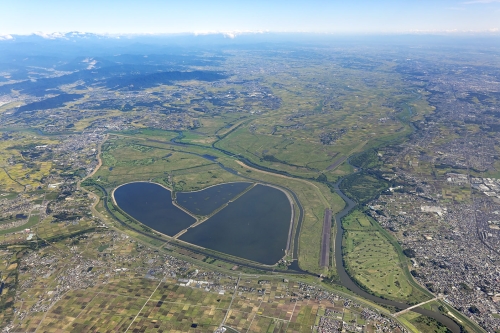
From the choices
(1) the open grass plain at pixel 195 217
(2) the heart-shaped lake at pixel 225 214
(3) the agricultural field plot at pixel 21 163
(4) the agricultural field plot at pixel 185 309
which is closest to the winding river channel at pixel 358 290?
(1) the open grass plain at pixel 195 217

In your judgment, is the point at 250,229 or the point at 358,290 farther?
the point at 250,229

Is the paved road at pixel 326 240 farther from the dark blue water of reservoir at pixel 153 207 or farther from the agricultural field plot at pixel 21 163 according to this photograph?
the agricultural field plot at pixel 21 163

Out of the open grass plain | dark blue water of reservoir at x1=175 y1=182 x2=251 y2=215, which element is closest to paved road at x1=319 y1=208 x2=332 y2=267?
the open grass plain

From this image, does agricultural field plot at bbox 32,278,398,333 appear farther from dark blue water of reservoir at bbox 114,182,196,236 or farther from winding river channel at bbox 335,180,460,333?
dark blue water of reservoir at bbox 114,182,196,236

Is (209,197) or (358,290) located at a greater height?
(358,290)

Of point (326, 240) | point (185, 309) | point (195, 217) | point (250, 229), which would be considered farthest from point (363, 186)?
point (185, 309)

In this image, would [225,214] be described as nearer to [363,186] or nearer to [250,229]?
[250,229]
